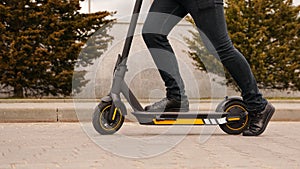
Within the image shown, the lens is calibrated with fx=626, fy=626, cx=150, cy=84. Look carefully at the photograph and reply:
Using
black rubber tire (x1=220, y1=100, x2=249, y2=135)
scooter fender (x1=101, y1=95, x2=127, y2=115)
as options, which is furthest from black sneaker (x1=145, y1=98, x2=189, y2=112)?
black rubber tire (x1=220, y1=100, x2=249, y2=135)

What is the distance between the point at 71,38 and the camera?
15.5 metres

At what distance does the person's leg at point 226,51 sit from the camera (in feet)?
16.3

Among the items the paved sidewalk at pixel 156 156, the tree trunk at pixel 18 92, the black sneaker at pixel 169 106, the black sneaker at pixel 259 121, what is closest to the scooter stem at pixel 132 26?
the black sneaker at pixel 169 106

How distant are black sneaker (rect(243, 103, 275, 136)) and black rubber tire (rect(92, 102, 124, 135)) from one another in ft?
3.62

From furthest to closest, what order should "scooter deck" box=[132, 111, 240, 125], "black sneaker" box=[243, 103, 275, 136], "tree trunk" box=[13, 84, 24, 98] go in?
"tree trunk" box=[13, 84, 24, 98] → "black sneaker" box=[243, 103, 275, 136] → "scooter deck" box=[132, 111, 240, 125]

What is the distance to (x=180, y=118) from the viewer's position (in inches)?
205

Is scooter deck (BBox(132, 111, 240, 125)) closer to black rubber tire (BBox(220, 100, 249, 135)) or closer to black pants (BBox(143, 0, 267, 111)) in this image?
black rubber tire (BBox(220, 100, 249, 135))

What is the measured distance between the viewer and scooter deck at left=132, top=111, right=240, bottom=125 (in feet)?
17.0

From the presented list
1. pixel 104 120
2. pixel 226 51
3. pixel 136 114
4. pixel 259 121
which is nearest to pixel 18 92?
pixel 104 120

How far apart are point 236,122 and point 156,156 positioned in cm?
144

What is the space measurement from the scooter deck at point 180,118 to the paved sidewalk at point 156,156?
0.47 ft

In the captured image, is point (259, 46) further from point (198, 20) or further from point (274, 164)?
point (274, 164)

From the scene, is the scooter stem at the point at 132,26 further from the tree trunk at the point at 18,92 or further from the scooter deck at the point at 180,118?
the tree trunk at the point at 18,92

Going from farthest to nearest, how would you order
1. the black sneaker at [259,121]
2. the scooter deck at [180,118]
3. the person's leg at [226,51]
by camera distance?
the black sneaker at [259,121]
the scooter deck at [180,118]
the person's leg at [226,51]
